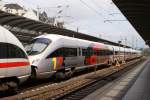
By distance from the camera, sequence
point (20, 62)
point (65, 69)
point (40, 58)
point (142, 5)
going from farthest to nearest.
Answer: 1. point (142, 5)
2. point (65, 69)
3. point (40, 58)
4. point (20, 62)

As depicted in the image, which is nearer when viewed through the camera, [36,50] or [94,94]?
[94,94]

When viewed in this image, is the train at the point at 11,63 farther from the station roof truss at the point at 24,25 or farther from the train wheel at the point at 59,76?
the station roof truss at the point at 24,25

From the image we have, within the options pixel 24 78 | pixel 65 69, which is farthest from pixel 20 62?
pixel 65 69

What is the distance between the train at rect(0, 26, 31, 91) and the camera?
54.6 feet

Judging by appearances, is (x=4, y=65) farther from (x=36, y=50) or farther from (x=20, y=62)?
(x=36, y=50)

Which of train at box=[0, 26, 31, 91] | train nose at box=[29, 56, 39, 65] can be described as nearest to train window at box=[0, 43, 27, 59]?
train at box=[0, 26, 31, 91]

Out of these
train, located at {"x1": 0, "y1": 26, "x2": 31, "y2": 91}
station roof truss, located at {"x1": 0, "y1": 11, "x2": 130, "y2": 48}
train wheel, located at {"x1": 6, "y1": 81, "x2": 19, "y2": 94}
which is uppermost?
station roof truss, located at {"x1": 0, "y1": 11, "x2": 130, "y2": 48}

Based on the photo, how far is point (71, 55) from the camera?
2808cm

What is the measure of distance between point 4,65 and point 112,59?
3773cm

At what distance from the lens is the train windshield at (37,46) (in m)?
22.9

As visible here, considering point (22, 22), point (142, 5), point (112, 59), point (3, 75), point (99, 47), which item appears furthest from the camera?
point (112, 59)

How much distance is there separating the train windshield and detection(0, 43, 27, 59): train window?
410 cm

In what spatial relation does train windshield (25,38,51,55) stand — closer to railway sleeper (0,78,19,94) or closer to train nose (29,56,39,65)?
train nose (29,56,39,65)

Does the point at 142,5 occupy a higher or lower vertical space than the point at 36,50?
higher
